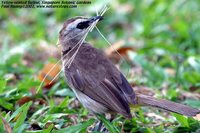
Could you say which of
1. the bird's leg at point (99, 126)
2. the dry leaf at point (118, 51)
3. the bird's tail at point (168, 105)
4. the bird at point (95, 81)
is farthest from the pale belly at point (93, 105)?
the dry leaf at point (118, 51)

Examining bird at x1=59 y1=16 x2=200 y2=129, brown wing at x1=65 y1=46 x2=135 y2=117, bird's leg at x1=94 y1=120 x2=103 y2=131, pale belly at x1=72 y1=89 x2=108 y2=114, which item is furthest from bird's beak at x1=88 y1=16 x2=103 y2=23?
bird's leg at x1=94 y1=120 x2=103 y2=131

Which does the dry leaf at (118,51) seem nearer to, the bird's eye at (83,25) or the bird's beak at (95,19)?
the bird's eye at (83,25)

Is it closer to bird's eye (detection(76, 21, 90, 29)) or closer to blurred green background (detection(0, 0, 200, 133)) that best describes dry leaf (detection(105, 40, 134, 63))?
blurred green background (detection(0, 0, 200, 133))

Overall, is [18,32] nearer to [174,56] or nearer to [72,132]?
[174,56]

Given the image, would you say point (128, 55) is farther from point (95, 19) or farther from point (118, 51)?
point (95, 19)

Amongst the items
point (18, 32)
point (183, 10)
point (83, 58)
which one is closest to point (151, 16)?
point (183, 10)

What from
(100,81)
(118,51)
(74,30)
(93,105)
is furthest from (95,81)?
(118,51)
